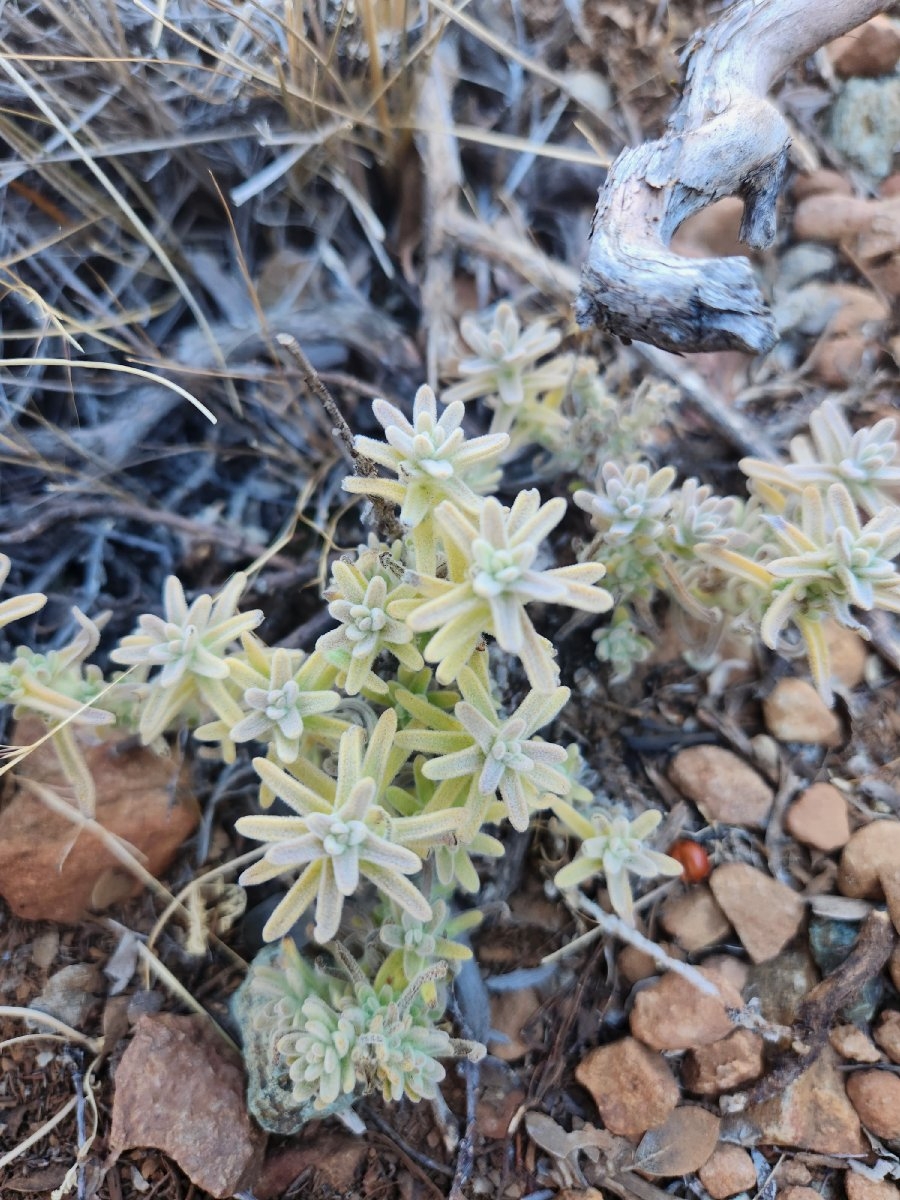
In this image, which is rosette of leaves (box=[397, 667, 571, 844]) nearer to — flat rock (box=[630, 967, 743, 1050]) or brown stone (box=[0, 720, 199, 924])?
flat rock (box=[630, 967, 743, 1050])

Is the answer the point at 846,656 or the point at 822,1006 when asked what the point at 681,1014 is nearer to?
the point at 822,1006

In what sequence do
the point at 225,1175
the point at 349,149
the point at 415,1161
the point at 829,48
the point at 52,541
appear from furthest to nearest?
1. the point at 829,48
2. the point at 349,149
3. the point at 52,541
4. the point at 415,1161
5. the point at 225,1175

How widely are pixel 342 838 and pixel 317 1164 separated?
815mm

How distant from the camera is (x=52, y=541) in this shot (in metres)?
2.20

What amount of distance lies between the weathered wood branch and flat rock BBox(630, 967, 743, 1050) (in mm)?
1313

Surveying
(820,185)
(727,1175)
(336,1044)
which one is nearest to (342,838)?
(336,1044)

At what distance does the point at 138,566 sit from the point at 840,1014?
6.31ft

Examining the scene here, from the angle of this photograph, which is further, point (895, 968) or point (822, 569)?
point (895, 968)

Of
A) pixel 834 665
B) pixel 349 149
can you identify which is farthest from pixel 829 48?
pixel 834 665

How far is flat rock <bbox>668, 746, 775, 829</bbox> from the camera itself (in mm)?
2162

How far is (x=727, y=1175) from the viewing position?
1.81 meters

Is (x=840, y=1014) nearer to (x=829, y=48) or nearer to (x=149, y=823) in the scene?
(x=149, y=823)

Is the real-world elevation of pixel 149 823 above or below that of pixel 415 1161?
above

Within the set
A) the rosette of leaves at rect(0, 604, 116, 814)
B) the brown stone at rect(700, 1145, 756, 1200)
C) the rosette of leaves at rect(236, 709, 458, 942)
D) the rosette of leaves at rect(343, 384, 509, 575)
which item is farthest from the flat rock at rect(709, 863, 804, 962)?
the rosette of leaves at rect(0, 604, 116, 814)
